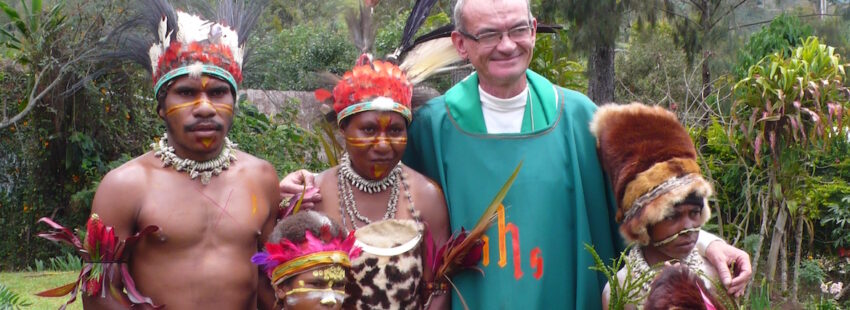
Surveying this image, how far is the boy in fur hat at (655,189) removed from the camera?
3.31m

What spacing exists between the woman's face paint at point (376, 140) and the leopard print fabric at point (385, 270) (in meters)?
0.23

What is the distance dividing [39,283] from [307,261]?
6076 mm

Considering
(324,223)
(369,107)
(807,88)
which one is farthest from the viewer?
(807,88)

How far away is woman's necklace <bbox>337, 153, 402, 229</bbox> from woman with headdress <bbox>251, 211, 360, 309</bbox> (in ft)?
1.28

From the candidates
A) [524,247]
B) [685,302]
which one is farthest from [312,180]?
[685,302]

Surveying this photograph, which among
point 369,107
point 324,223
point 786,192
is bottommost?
point 786,192

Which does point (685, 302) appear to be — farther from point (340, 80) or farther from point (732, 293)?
point (340, 80)

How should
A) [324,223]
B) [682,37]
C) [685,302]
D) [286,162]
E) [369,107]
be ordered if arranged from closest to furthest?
[685,302], [324,223], [369,107], [286,162], [682,37]

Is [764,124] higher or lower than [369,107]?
lower

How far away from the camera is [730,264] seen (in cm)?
346

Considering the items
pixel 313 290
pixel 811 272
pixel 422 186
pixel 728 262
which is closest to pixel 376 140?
pixel 422 186

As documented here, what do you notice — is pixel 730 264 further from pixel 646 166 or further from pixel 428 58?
pixel 428 58

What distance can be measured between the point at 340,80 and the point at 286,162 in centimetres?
511

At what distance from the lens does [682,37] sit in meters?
12.1
